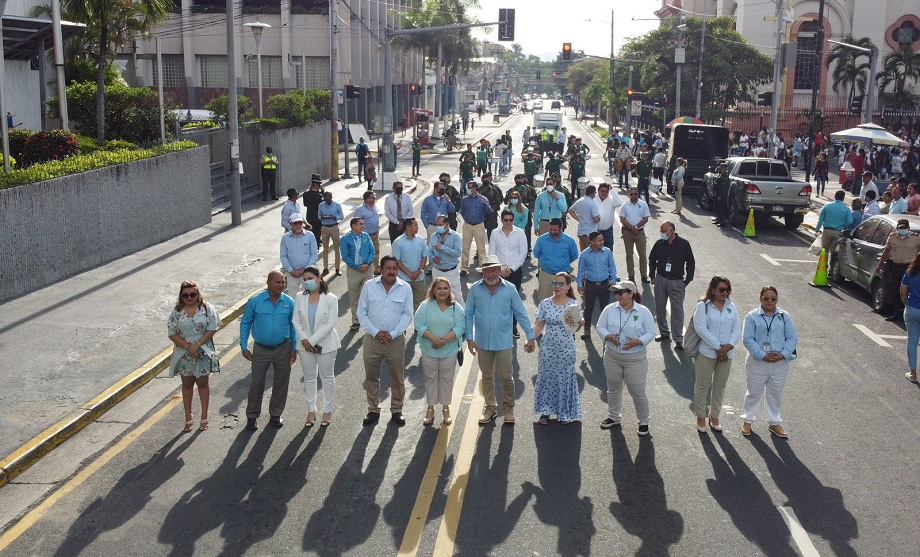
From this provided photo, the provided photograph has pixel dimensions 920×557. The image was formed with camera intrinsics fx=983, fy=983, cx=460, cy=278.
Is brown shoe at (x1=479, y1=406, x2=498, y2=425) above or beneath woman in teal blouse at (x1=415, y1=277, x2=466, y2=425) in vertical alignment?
beneath

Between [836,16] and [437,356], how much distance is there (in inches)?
2537

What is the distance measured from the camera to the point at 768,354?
372 inches

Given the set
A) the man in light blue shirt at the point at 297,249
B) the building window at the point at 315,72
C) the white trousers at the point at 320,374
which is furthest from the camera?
the building window at the point at 315,72

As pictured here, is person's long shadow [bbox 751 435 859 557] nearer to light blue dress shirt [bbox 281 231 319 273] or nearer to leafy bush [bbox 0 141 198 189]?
light blue dress shirt [bbox 281 231 319 273]

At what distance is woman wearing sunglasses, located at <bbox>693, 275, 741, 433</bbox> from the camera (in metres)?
9.48

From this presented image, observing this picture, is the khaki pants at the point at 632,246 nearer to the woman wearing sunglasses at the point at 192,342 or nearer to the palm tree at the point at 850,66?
the woman wearing sunglasses at the point at 192,342

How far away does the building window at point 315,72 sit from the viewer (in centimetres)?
6128

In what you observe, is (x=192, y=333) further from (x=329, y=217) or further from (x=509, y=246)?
(x=329, y=217)

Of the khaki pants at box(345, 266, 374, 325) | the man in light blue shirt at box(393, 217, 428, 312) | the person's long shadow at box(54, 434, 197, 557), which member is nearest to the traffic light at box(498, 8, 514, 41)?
the khaki pants at box(345, 266, 374, 325)

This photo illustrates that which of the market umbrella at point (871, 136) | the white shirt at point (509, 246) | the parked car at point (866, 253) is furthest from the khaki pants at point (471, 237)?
the market umbrella at point (871, 136)

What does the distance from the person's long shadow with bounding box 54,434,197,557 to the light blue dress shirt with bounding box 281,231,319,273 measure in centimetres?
442

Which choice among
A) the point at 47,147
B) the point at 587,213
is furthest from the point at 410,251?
the point at 47,147

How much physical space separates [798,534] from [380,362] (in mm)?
4261

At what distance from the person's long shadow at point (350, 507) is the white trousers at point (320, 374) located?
68 centimetres
